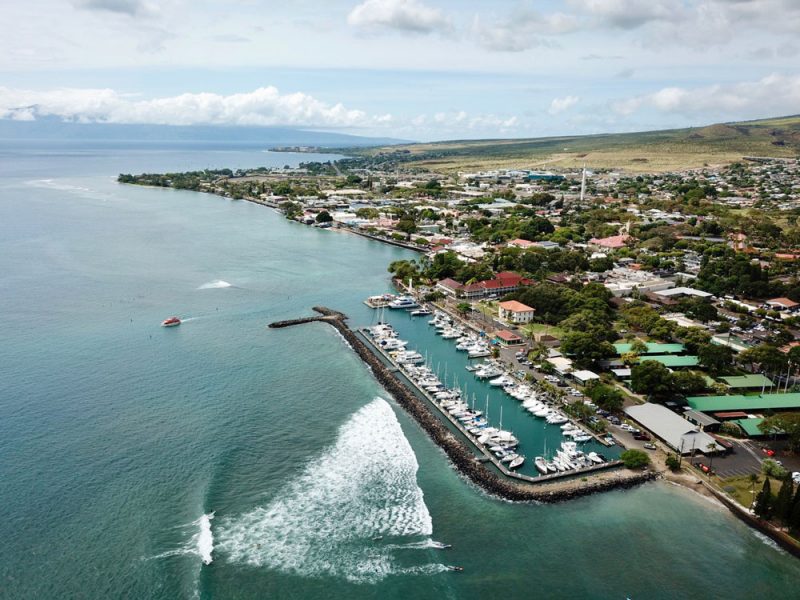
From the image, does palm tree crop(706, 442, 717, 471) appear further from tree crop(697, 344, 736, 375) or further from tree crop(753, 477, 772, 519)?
tree crop(697, 344, 736, 375)

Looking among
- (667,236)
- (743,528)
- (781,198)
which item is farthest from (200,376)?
(781,198)

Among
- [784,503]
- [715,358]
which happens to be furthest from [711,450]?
[715,358]

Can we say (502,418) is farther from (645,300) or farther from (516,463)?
(645,300)

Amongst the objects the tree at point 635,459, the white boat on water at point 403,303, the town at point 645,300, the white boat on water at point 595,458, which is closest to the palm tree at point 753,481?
the town at point 645,300

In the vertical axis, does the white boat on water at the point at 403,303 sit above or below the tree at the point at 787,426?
below

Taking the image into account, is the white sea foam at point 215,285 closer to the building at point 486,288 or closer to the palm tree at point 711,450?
the building at point 486,288
